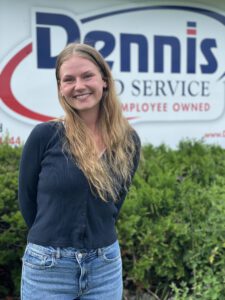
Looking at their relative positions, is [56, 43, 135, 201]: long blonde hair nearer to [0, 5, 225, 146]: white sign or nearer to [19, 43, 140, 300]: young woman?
[19, 43, 140, 300]: young woman

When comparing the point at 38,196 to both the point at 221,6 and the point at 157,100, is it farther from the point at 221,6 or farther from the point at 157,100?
the point at 221,6

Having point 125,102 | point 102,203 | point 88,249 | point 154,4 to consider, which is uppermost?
point 154,4

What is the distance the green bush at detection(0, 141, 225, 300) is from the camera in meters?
Result: 2.98

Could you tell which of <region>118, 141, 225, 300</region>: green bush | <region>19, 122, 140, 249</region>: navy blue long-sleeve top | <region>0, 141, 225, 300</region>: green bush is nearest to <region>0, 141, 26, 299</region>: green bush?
<region>0, 141, 225, 300</region>: green bush

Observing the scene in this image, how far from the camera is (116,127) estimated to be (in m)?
2.16

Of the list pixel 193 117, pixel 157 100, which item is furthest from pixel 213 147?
pixel 157 100

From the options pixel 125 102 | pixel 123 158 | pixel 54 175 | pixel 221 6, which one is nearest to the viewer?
pixel 54 175

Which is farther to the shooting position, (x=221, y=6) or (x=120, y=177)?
(x=221, y=6)

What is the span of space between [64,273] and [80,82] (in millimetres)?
796

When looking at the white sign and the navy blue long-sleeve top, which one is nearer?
the navy blue long-sleeve top

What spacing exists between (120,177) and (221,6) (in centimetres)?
393

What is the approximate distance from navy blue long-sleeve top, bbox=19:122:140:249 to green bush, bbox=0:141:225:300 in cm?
92

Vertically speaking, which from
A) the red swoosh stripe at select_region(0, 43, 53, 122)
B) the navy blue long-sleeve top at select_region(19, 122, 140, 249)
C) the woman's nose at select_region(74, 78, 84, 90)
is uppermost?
the red swoosh stripe at select_region(0, 43, 53, 122)

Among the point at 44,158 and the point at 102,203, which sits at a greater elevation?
the point at 44,158
